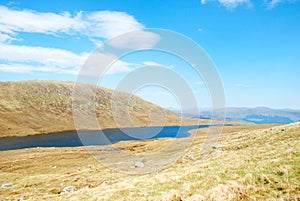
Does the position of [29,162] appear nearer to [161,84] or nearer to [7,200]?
[7,200]

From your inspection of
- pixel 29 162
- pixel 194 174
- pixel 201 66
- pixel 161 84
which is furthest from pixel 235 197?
pixel 29 162

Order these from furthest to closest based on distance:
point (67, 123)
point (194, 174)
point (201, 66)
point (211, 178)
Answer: point (67, 123) → point (201, 66) → point (194, 174) → point (211, 178)

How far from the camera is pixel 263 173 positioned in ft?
53.2

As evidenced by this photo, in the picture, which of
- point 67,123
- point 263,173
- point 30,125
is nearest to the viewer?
point 263,173

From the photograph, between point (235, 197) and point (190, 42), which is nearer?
point (235, 197)

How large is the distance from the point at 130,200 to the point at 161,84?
2725 cm

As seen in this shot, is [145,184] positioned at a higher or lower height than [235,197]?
lower

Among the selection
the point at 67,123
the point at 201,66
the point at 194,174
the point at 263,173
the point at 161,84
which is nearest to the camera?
the point at 263,173

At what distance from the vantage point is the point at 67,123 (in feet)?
588

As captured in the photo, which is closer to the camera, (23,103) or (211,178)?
(211,178)

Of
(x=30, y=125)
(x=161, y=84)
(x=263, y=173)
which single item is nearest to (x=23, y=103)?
(x=30, y=125)

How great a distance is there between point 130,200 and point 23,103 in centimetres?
19849

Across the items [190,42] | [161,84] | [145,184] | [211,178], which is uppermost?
[190,42]

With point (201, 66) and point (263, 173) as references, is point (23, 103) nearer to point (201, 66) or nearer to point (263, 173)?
point (201, 66)
